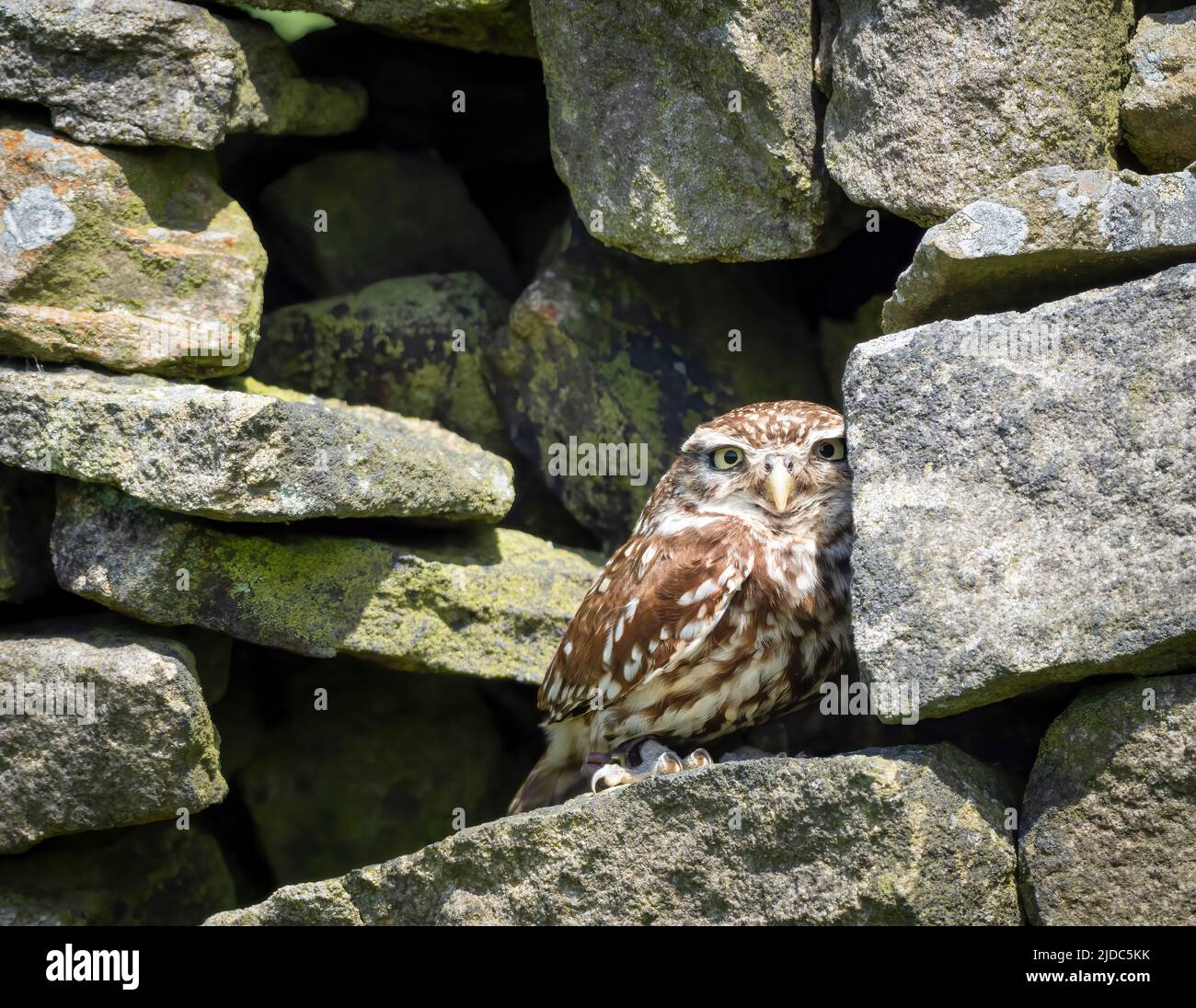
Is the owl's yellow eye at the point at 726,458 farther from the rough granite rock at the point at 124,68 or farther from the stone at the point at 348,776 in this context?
the rough granite rock at the point at 124,68

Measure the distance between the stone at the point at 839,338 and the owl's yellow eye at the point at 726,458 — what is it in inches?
33.5

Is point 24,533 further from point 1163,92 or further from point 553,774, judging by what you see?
point 1163,92

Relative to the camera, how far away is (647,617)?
4242 mm

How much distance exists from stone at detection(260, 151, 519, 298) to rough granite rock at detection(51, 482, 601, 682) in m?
1.34

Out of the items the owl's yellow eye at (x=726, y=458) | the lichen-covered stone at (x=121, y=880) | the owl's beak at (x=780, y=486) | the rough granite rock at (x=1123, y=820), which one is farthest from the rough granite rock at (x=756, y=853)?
the lichen-covered stone at (x=121, y=880)

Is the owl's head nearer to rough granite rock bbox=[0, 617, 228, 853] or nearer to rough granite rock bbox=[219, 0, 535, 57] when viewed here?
rough granite rock bbox=[219, 0, 535, 57]

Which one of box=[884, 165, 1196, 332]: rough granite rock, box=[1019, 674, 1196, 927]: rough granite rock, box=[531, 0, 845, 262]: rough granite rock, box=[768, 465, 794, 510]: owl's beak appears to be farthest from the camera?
box=[768, 465, 794, 510]: owl's beak

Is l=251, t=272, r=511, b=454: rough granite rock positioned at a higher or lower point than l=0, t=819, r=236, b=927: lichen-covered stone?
higher

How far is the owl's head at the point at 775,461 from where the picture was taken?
4.32 m

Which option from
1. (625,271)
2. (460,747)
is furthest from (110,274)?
(460,747)

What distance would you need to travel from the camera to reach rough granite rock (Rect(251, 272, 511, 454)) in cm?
517

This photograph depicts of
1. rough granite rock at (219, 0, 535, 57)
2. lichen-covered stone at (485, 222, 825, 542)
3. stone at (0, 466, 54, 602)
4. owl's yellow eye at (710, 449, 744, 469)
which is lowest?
stone at (0, 466, 54, 602)

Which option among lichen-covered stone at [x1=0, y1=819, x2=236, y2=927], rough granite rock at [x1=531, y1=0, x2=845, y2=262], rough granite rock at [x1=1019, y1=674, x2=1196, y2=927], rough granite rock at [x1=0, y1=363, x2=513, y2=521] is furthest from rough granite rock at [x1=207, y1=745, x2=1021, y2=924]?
rough granite rock at [x1=531, y1=0, x2=845, y2=262]

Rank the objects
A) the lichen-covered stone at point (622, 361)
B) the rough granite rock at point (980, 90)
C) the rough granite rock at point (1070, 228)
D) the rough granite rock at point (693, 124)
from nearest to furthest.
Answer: the rough granite rock at point (1070, 228)
the rough granite rock at point (980, 90)
the rough granite rock at point (693, 124)
the lichen-covered stone at point (622, 361)
